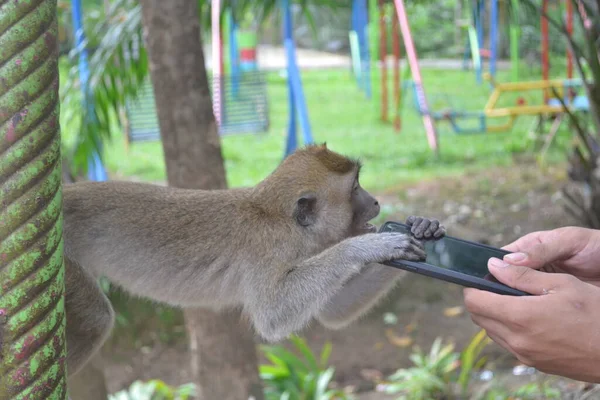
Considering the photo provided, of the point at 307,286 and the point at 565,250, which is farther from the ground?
the point at 565,250

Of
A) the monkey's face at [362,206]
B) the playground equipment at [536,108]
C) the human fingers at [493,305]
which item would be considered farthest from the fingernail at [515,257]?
the playground equipment at [536,108]

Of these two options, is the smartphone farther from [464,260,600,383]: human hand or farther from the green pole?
the green pole

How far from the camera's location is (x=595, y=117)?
393 cm

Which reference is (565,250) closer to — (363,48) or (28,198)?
(28,198)

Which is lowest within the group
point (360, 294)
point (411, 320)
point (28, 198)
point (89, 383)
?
point (411, 320)

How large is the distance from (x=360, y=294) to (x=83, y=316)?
101 centimetres

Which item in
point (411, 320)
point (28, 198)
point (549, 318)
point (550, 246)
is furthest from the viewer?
point (411, 320)

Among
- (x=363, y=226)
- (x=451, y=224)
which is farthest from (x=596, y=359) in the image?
(x=451, y=224)

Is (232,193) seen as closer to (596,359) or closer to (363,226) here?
(363,226)

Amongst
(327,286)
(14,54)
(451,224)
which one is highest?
(14,54)

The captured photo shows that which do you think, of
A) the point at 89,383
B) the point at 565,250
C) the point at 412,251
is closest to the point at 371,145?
the point at 89,383

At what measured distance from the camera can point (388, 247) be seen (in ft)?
6.98

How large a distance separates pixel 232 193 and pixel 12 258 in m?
1.79

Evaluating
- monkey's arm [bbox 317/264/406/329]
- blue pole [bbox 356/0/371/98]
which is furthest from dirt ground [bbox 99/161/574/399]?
blue pole [bbox 356/0/371/98]
